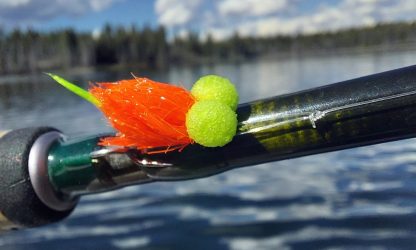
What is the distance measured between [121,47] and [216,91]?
545 ft

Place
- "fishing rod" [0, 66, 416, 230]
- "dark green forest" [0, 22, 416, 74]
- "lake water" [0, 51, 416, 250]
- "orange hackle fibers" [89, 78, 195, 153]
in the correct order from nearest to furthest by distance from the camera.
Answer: "fishing rod" [0, 66, 416, 230], "orange hackle fibers" [89, 78, 195, 153], "lake water" [0, 51, 416, 250], "dark green forest" [0, 22, 416, 74]

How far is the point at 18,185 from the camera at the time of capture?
278 cm

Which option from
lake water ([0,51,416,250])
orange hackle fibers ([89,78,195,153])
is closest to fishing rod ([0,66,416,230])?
orange hackle fibers ([89,78,195,153])

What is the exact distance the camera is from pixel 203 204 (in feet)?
16.6

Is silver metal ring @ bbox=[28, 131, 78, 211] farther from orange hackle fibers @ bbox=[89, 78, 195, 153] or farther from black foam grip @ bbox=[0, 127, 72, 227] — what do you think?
orange hackle fibers @ bbox=[89, 78, 195, 153]

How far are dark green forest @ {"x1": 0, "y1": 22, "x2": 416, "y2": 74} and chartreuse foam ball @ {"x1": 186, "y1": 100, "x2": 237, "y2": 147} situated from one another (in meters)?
126

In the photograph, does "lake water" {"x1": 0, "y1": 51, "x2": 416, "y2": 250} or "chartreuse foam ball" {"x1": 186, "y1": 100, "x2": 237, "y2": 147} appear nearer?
"chartreuse foam ball" {"x1": 186, "y1": 100, "x2": 237, "y2": 147}

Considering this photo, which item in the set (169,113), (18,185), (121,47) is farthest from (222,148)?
(121,47)

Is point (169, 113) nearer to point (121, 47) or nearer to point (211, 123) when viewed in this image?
point (211, 123)

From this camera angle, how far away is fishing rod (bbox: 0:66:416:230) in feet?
7.30

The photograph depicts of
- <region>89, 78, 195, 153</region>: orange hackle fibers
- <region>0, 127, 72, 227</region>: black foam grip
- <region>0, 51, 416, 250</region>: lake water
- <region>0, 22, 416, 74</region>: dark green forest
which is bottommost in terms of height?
<region>0, 51, 416, 250</region>: lake water

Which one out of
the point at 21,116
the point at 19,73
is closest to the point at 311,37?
the point at 19,73

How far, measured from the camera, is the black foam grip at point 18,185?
2.78 meters

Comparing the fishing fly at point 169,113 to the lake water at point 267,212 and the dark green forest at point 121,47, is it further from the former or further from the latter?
the dark green forest at point 121,47
